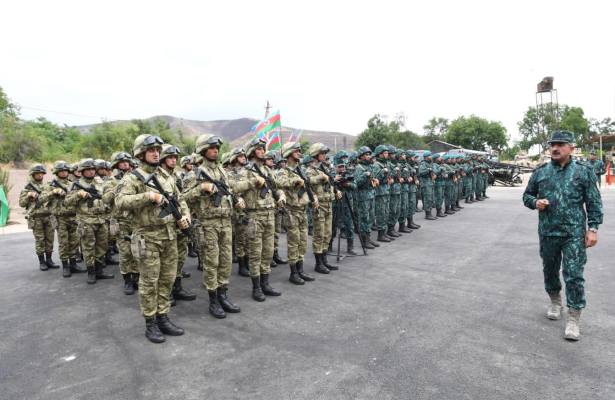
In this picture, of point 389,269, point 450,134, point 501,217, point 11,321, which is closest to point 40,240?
point 11,321

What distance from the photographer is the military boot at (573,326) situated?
151 inches

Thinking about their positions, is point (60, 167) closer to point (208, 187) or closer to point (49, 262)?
point (49, 262)

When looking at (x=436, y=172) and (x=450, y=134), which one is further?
(x=450, y=134)

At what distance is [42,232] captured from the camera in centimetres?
738

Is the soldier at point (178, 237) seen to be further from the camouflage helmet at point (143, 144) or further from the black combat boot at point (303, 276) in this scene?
the black combat boot at point (303, 276)

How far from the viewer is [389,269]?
→ 6.56 m

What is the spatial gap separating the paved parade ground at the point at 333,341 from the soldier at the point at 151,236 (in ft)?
0.91

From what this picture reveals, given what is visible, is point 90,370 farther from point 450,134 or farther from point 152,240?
point 450,134

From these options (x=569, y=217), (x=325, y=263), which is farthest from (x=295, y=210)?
(x=569, y=217)

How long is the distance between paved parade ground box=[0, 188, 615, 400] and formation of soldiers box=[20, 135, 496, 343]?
39 centimetres

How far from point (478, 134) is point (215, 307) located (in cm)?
7273

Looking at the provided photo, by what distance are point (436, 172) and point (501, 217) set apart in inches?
90.0

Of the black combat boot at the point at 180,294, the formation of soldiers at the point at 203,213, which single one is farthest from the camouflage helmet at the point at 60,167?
the black combat boot at the point at 180,294

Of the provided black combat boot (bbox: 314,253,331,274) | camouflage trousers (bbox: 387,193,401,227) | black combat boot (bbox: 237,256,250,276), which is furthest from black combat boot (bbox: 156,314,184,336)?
camouflage trousers (bbox: 387,193,401,227)
